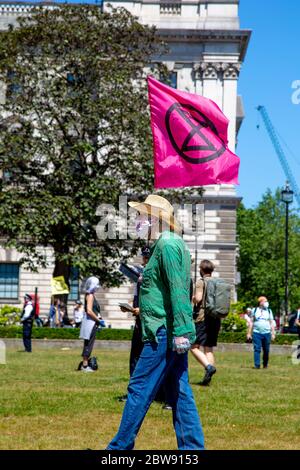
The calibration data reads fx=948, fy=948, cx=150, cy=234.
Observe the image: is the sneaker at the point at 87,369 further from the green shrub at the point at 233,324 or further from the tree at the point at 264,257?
the tree at the point at 264,257

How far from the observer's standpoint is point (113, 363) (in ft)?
75.9

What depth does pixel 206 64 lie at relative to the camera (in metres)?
52.6

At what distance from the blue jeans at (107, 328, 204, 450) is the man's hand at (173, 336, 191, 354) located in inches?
7.9

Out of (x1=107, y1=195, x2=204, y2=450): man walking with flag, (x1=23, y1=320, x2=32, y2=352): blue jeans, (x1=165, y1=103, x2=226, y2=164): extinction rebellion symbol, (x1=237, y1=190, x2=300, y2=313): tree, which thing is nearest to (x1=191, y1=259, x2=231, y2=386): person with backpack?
(x1=165, y1=103, x2=226, y2=164): extinction rebellion symbol

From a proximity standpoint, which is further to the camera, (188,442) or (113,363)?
(113,363)

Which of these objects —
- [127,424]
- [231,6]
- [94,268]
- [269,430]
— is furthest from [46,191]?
[127,424]

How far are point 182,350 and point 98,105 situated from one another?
2979 cm

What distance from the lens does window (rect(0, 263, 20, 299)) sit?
54.6 meters

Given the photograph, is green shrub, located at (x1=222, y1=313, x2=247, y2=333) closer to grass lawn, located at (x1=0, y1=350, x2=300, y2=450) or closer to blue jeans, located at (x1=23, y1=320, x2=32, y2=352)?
blue jeans, located at (x1=23, y1=320, x2=32, y2=352)

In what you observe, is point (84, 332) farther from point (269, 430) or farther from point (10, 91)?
point (10, 91)

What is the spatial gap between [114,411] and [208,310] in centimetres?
435

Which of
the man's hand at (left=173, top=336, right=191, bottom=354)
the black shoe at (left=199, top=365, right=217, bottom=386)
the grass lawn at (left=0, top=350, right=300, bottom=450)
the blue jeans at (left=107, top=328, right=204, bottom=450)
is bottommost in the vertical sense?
the grass lawn at (left=0, top=350, right=300, bottom=450)

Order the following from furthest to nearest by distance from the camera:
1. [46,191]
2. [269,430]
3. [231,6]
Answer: [231,6], [46,191], [269,430]
